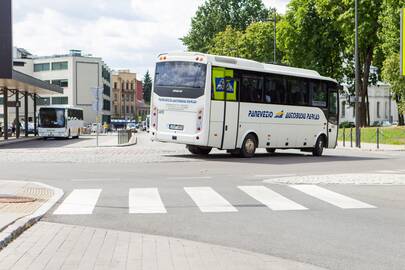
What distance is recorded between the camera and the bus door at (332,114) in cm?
2914

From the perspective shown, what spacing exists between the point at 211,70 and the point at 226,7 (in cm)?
7900

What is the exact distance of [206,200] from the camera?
475 inches

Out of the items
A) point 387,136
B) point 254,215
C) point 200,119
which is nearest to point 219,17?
point 387,136

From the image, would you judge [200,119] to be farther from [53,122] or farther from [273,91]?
[53,122]

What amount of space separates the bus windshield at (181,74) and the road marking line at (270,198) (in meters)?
9.67

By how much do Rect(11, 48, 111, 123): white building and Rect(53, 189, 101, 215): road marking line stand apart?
99.9 meters

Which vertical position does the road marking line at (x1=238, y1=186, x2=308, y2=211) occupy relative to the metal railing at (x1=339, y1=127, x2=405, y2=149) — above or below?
below

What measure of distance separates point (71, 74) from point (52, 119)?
2299 inches

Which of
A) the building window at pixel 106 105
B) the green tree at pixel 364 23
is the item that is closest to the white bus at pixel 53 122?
the green tree at pixel 364 23

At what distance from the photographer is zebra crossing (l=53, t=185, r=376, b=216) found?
1092 cm

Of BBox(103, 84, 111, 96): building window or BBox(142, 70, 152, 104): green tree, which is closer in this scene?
BBox(103, 84, 111, 96): building window

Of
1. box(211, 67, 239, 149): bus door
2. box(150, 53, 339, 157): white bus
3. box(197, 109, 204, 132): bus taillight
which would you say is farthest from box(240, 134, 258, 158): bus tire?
box(197, 109, 204, 132): bus taillight

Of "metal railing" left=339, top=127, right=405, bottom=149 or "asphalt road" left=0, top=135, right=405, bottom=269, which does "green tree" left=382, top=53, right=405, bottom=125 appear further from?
"asphalt road" left=0, top=135, right=405, bottom=269

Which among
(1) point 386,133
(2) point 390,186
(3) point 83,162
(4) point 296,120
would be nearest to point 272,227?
(2) point 390,186
